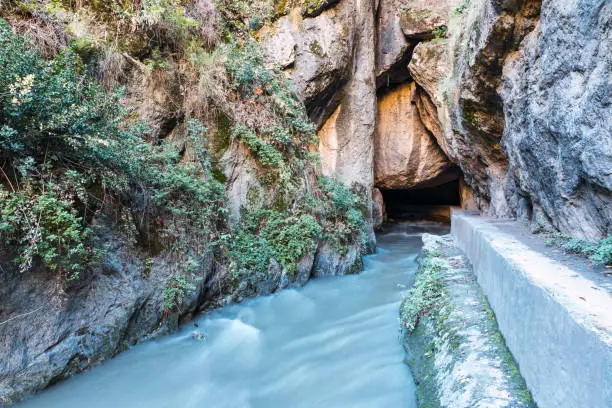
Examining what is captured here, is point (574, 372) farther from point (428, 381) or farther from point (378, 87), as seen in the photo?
point (378, 87)

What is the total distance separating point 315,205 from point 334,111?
4138 mm

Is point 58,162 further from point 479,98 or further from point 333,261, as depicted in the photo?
point 479,98

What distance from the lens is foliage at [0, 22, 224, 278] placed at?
324 cm

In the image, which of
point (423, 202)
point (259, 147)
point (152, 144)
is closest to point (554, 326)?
point (259, 147)

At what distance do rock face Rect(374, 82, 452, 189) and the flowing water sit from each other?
24.4 ft

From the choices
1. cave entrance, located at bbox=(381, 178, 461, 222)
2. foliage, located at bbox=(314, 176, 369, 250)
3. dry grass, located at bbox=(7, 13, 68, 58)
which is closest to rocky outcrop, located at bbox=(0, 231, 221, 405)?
dry grass, located at bbox=(7, 13, 68, 58)

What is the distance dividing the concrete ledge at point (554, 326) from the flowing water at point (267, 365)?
1.40 m

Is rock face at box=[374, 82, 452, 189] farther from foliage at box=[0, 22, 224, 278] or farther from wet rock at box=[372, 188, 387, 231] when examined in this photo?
foliage at box=[0, 22, 224, 278]

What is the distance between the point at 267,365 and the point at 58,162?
11.5 feet

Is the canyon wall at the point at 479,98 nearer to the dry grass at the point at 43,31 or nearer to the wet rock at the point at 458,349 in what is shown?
the wet rock at the point at 458,349

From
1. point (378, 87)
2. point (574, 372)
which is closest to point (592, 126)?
point (574, 372)

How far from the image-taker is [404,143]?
12.5m

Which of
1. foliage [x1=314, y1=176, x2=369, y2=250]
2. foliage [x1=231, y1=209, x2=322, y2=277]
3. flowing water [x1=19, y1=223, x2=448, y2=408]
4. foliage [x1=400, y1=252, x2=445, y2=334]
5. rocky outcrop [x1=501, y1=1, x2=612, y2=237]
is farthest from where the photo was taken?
foliage [x1=314, y1=176, x2=369, y2=250]

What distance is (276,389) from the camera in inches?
154
